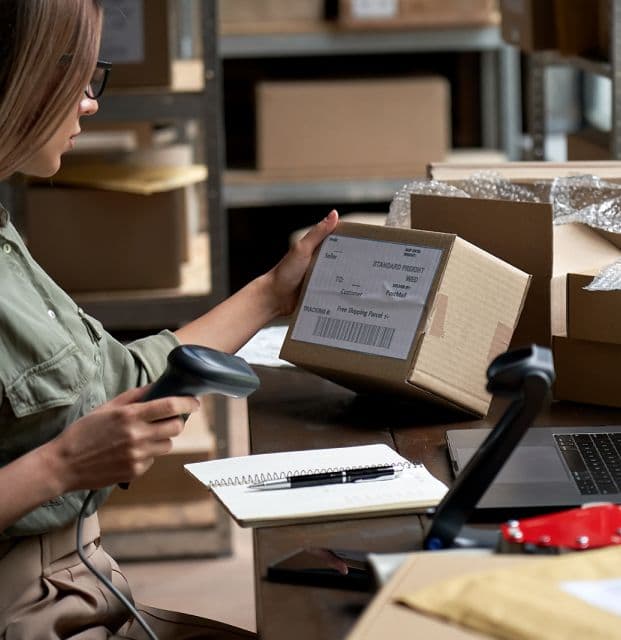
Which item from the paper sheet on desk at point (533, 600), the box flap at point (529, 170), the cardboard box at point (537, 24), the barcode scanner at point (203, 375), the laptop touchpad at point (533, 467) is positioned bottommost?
the laptop touchpad at point (533, 467)

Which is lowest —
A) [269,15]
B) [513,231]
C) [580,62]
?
[513,231]

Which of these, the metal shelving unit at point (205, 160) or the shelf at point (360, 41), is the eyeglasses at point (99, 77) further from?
the shelf at point (360, 41)

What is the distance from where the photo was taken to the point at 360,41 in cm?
349

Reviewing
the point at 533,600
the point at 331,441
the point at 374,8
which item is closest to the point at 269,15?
the point at 374,8

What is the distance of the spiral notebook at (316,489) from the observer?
1.08m

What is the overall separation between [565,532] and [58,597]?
518mm

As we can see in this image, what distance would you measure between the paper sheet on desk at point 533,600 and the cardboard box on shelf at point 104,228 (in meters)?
1.83

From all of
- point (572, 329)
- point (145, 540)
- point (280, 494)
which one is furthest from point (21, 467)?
point (145, 540)

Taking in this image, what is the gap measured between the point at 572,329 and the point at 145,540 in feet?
5.12

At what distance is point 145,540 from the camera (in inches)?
108

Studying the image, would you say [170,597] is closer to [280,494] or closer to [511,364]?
[280,494]

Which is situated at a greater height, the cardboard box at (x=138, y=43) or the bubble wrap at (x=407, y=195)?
the cardboard box at (x=138, y=43)

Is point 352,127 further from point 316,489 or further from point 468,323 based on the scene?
point 316,489

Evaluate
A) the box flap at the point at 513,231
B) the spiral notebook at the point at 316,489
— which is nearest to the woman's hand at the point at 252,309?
the box flap at the point at 513,231
